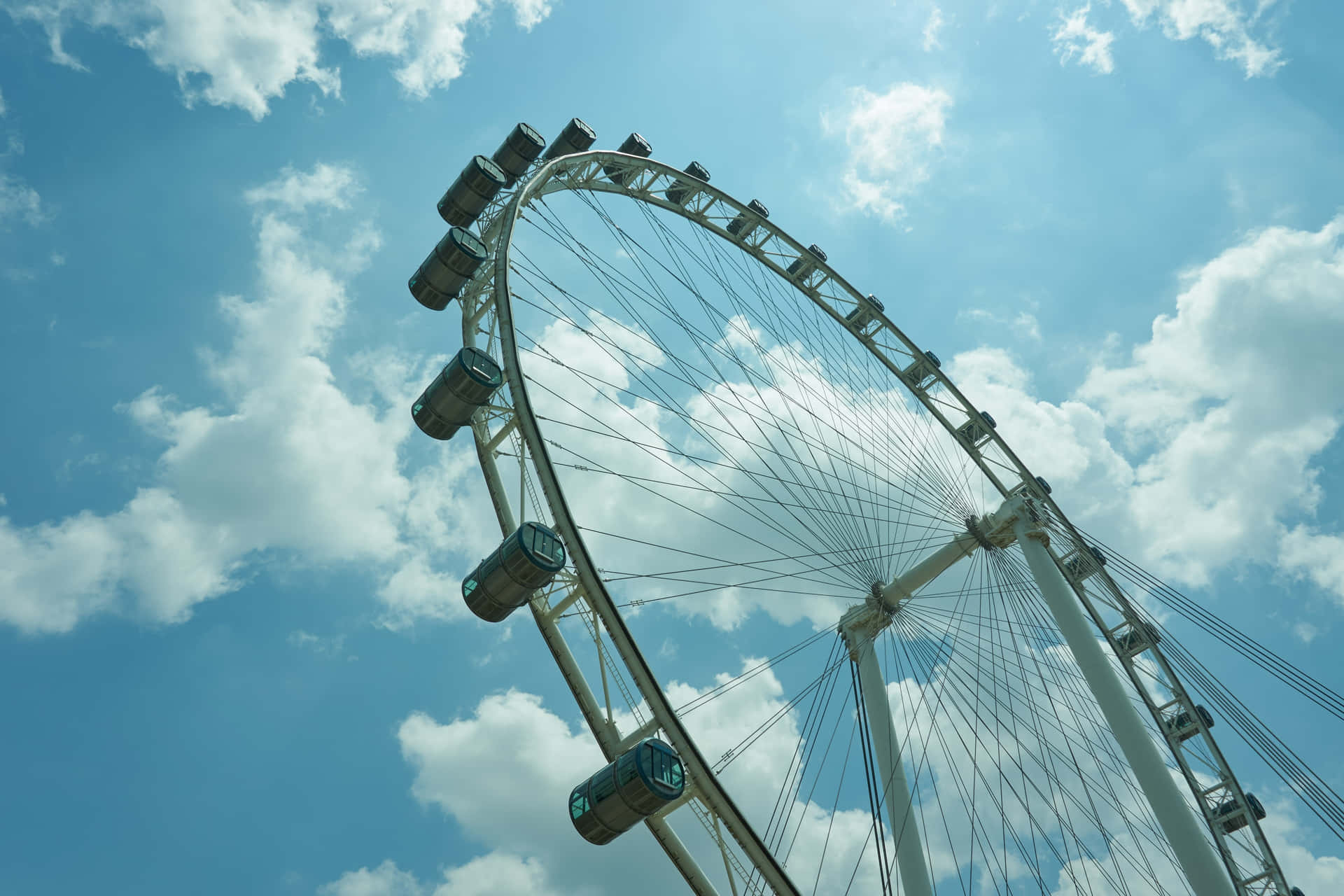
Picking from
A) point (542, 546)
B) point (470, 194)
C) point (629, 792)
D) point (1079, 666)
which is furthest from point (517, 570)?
point (1079, 666)

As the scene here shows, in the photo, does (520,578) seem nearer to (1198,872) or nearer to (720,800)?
(720,800)

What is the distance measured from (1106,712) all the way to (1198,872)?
344 centimetres

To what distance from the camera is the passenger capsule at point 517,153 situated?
79.4 ft

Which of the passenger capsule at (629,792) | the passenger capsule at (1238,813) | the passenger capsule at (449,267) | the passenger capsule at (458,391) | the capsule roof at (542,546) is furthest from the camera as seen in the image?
the passenger capsule at (1238,813)

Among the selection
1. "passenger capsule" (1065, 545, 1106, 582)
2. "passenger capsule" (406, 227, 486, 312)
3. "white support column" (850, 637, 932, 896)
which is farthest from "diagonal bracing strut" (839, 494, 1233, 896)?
"passenger capsule" (406, 227, 486, 312)

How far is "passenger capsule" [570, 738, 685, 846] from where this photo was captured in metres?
12.4

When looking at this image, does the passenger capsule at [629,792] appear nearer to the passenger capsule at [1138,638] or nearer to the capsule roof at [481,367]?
the capsule roof at [481,367]

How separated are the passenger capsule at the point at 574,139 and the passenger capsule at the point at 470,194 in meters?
3.33

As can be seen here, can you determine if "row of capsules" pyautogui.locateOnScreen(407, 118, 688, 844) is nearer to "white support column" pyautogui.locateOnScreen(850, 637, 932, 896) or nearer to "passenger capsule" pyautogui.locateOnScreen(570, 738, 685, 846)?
"passenger capsule" pyautogui.locateOnScreen(570, 738, 685, 846)

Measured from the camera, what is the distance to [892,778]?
766 inches

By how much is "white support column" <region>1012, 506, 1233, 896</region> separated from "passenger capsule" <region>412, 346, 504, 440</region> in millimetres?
14582

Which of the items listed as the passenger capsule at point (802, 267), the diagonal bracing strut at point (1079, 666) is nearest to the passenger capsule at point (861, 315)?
the passenger capsule at point (802, 267)

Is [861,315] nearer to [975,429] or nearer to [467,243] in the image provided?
[975,429]

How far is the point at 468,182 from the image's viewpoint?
22750mm
